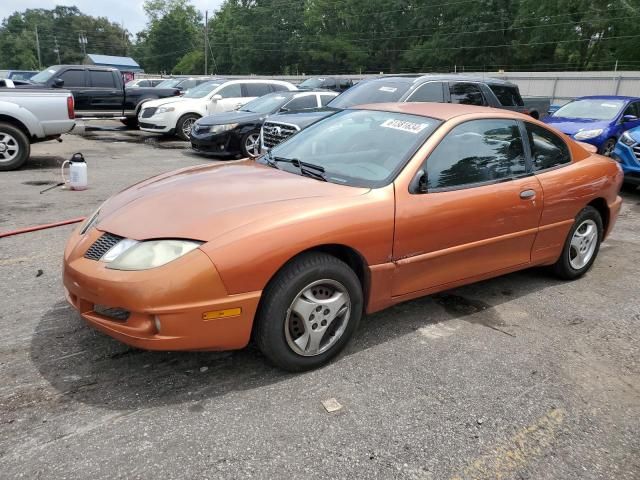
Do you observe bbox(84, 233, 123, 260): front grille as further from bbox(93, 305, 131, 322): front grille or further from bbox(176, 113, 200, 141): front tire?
bbox(176, 113, 200, 141): front tire

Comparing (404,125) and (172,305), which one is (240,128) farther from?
(172,305)

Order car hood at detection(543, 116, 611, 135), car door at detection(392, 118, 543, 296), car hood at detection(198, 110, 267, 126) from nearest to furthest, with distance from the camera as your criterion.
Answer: car door at detection(392, 118, 543, 296), car hood at detection(543, 116, 611, 135), car hood at detection(198, 110, 267, 126)

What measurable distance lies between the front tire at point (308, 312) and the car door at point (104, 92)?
13.9 meters

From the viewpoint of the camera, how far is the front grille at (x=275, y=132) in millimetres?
8711

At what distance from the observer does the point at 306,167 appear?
11.8 feet

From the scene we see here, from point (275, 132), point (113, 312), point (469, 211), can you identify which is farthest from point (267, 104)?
point (113, 312)

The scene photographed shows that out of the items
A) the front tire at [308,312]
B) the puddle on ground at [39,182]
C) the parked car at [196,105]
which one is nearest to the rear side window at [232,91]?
the parked car at [196,105]

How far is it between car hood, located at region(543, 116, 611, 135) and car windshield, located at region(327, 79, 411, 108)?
3741 mm

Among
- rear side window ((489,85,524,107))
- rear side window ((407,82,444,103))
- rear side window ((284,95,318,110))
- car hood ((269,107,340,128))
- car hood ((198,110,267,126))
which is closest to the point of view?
rear side window ((407,82,444,103))

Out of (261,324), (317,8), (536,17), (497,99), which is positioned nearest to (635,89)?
(497,99)

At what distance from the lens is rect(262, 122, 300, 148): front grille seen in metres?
8.71

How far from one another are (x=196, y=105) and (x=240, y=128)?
3.80 meters

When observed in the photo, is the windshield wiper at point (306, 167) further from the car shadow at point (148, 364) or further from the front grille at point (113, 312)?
the front grille at point (113, 312)

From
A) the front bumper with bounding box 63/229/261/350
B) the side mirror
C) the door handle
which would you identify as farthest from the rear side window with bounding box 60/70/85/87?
the door handle
